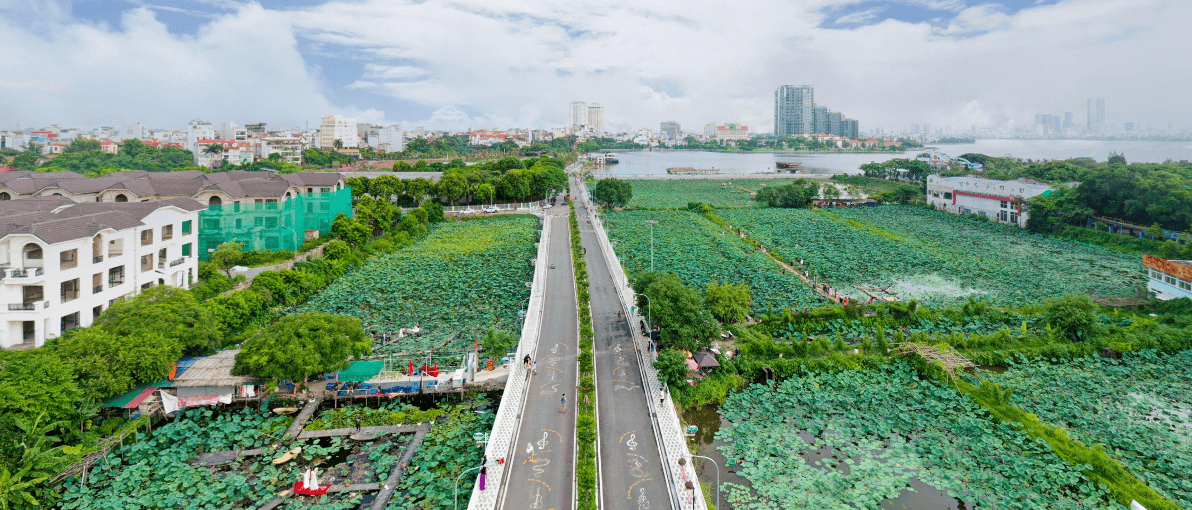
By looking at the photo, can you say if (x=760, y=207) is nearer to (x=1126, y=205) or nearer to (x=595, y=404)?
(x=1126, y=205)

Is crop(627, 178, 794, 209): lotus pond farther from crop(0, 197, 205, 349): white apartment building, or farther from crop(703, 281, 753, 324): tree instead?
crop(0, 197, 205, 349): white apartment building

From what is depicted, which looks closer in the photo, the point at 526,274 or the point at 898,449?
the point at 898,449

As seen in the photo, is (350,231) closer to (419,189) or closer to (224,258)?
(224,258)

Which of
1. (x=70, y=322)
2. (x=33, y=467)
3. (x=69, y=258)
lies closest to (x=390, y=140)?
(x=69, y=258)

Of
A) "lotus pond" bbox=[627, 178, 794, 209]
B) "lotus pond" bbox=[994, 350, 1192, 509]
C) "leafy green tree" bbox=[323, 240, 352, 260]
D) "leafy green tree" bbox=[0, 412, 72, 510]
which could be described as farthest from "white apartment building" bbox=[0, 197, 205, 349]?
"lotus pond" bbox=[627, 178, 794, 209]

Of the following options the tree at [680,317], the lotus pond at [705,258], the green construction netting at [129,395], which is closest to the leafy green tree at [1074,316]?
the lotus pond at [705,258]

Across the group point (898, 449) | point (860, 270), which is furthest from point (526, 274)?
point (898, 449)
